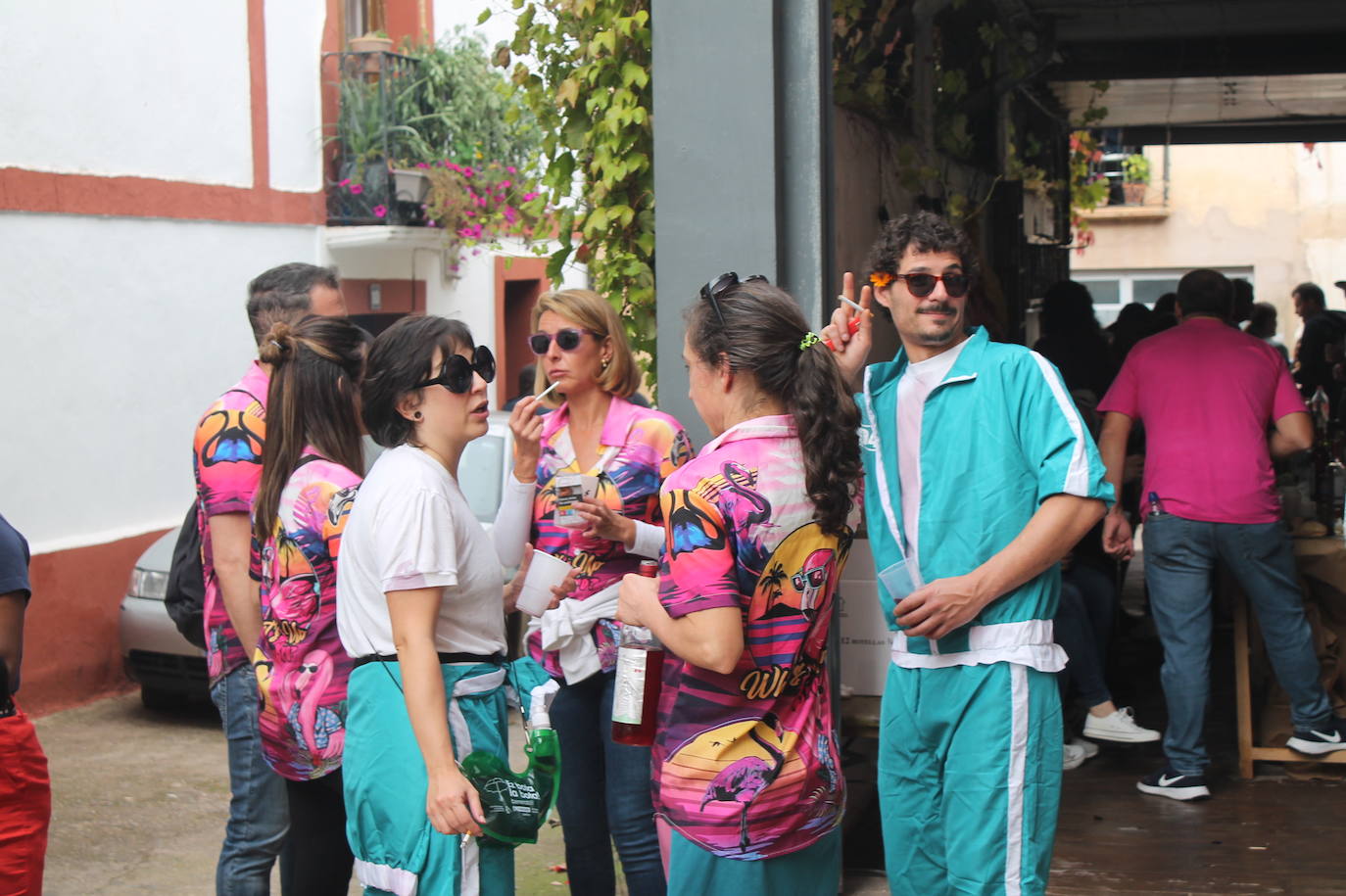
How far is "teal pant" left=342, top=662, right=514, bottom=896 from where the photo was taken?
287cm

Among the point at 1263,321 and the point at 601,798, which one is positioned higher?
the point at 1263,321

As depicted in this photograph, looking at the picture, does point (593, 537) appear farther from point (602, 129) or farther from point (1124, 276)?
point (1124, 276)

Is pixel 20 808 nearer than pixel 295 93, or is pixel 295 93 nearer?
pixel 20 808

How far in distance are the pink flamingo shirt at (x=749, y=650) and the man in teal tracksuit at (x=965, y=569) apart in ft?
2.02

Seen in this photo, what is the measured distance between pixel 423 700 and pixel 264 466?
0.95m

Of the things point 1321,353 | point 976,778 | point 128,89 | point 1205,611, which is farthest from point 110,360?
point 1321,353

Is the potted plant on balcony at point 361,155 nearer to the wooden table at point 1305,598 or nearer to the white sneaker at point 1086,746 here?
the white sneaker at point 1086,746

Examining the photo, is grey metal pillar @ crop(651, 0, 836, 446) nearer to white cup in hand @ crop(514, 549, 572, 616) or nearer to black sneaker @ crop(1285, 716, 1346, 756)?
white cup in hand @ crop(514, 549, 572, 616)

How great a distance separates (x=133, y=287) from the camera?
946cm

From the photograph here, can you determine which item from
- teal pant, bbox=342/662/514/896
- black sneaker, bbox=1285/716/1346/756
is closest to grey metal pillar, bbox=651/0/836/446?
teal pant, bbox=342/662/514/896

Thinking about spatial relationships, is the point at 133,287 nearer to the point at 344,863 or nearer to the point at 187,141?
the point at 187,141

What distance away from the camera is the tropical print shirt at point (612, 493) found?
3.89 m

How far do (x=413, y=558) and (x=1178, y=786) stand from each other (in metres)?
3.86

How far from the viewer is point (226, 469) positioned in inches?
146
